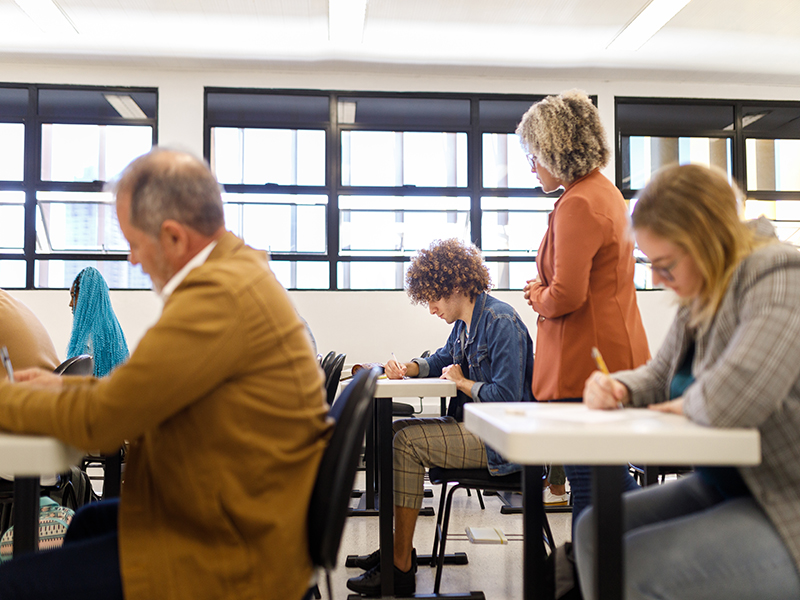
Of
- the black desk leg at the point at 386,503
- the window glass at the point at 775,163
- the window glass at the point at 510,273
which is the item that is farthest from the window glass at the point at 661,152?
the black desk leg at the point at 386,503

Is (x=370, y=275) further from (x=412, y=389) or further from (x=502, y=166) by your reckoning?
(x=412, y=389)

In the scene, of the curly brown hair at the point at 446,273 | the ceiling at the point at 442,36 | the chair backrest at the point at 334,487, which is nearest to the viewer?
the chair backrest at the point at 334,487

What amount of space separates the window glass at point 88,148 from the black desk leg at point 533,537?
18.9 ft

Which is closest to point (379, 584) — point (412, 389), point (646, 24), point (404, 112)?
point (412, 389)

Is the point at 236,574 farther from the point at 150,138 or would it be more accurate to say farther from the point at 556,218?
the point at 150,138

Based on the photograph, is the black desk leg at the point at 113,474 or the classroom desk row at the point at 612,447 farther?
the black desk leg at the point at 113,474

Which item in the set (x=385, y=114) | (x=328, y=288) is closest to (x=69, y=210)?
(x=328, y=288)

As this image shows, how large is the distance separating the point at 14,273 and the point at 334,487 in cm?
614

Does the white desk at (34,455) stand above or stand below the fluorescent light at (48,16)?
below

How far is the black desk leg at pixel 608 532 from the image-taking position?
3.12 ft

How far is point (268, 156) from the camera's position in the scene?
20.7 feet

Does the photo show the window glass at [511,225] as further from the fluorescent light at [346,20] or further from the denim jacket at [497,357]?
the denim jacket at [497,357]

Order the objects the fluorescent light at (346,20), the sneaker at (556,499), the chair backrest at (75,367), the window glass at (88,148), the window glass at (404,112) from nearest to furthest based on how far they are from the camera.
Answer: the chair backrest at (75,367) < the sneaker at (556,499) < the fluorescent light at (346,20) < the window glass at (88,148) < the window glass at (404,112)

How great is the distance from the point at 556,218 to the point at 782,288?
965mm
